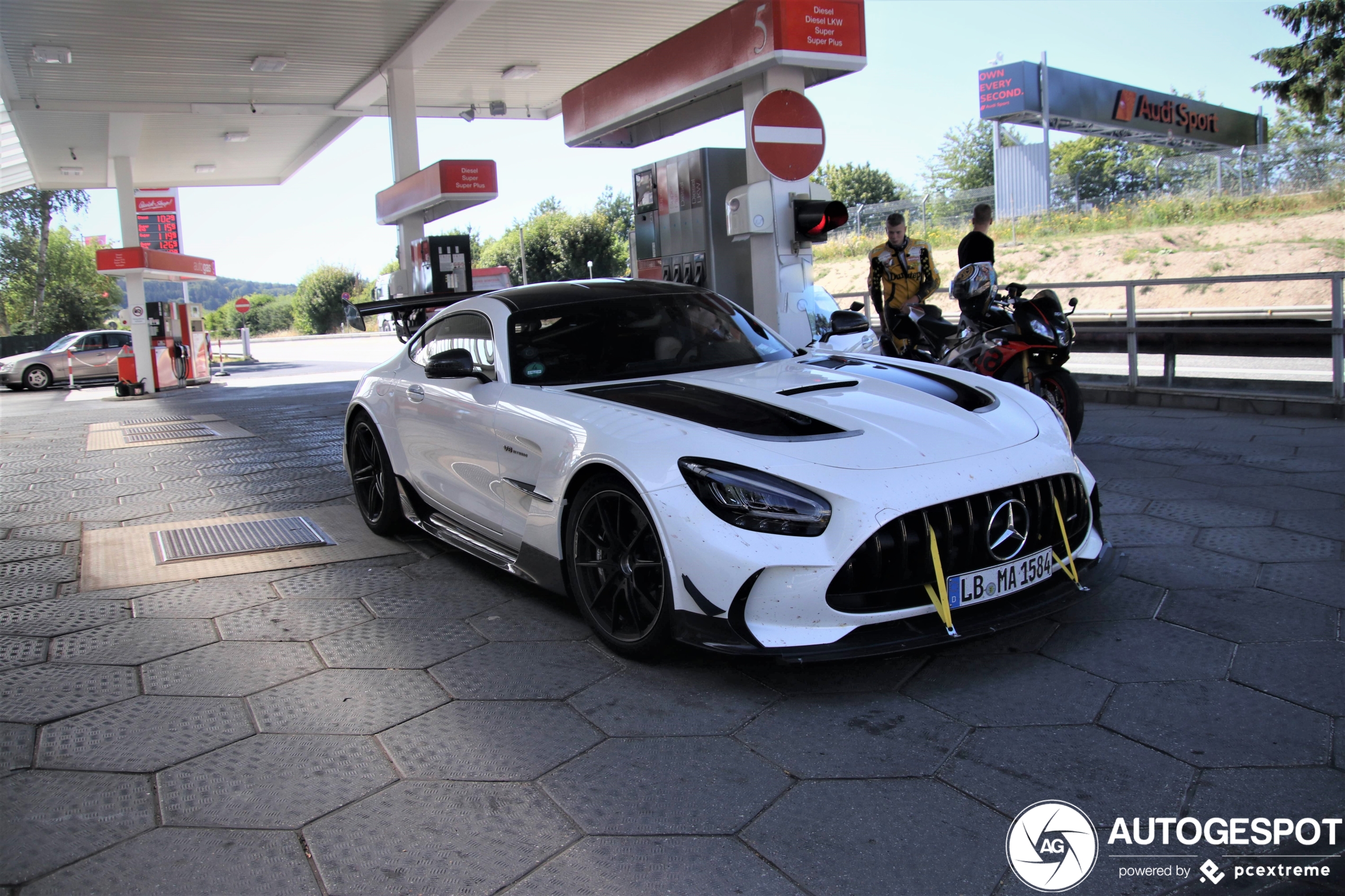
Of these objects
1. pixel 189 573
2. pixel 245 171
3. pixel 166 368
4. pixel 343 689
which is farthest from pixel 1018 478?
pixel 245 171

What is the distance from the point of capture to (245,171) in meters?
26.0

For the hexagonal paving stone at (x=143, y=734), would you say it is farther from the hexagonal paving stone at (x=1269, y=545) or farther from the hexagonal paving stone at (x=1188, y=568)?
the hexagonal paving stone at (x=1269, y=545)

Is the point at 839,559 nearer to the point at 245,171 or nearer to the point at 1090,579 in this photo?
the point at 1090,579

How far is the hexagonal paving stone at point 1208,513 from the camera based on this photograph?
15.1ft

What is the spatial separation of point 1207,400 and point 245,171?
2472cm

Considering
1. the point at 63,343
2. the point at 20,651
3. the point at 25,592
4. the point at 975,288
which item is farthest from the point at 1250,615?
the point at 63,343

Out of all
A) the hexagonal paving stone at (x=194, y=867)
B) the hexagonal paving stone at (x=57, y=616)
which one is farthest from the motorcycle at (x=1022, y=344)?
the hexagonal paving stone at (x=194, y=867)

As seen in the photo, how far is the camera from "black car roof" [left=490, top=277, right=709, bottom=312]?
4324 millimetres

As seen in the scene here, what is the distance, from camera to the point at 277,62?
14.8m

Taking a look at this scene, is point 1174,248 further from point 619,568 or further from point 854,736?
point 854,736

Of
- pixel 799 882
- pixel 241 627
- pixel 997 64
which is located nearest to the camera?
pixel 799 882

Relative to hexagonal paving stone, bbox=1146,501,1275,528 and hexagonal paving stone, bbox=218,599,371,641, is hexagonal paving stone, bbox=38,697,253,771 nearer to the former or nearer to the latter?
hexagonal paving stone, bbox=218,599,371,641

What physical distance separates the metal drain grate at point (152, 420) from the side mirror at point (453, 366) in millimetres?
9363

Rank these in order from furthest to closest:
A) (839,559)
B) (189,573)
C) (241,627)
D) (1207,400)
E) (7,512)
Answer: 1. (1207,400)
2. (7,512)
3. (189,573)
4. (241,627)
5. (839,559)
